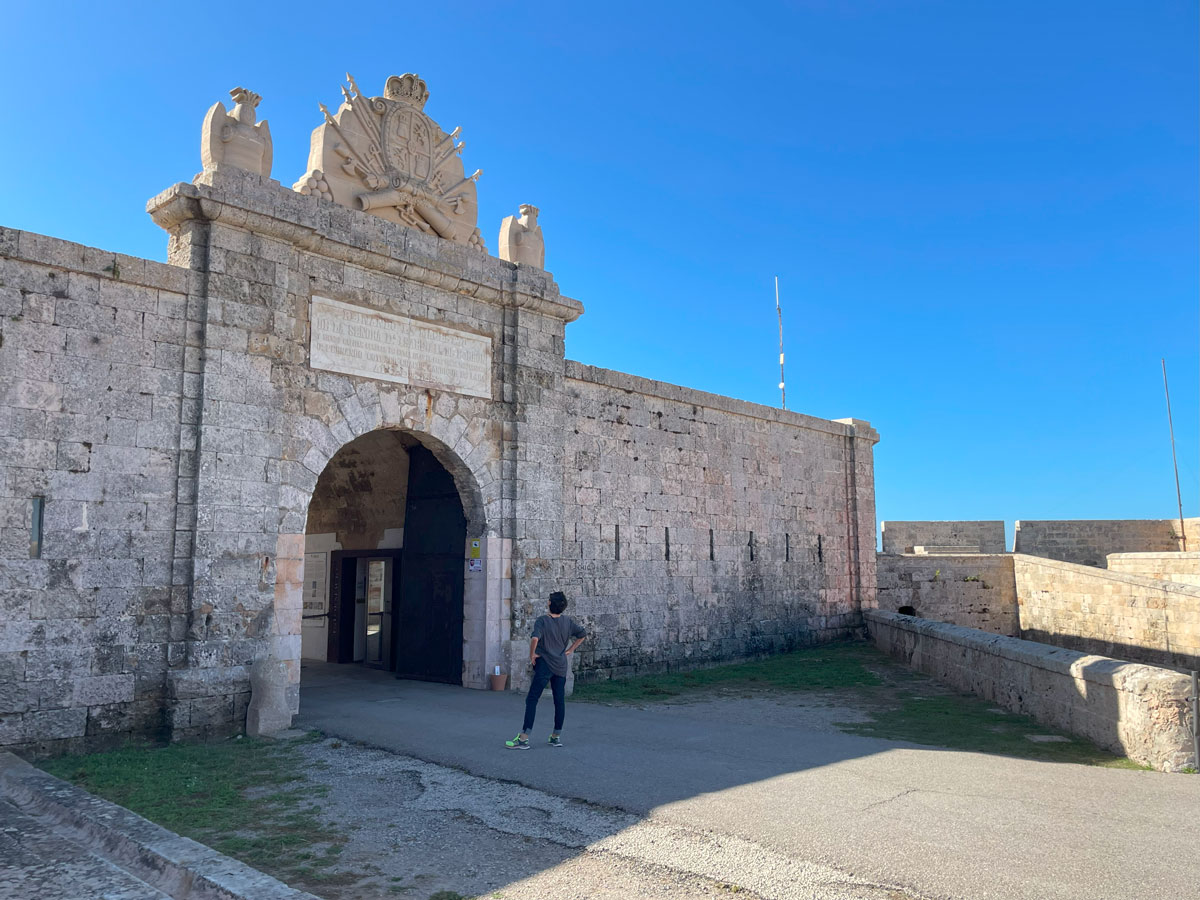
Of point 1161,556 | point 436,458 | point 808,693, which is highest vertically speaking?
point 436,458

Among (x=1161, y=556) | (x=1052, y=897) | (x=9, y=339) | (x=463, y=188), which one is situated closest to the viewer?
(x=1052, y=897)

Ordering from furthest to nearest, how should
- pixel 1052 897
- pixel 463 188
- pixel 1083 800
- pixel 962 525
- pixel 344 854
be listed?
pixel 962 525, pixel 463 188, pixel 1083 800, pixel 344 854, pixel 1052 897

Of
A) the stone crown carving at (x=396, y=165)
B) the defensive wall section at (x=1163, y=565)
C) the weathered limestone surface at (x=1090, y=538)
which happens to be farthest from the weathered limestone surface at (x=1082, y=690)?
the weathered limestone surface at (x=1090, y=538)

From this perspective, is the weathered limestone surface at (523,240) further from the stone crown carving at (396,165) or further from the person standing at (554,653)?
the person standing at (554,653)

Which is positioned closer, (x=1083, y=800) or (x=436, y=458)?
(x=1083, y=800)

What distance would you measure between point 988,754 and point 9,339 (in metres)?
8.41

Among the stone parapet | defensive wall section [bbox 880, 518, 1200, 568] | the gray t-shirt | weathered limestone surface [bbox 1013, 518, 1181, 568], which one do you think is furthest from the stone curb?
weathered limestone surface [bbox 1013, 518, 1181, 568]

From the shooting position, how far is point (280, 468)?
8.14 meters

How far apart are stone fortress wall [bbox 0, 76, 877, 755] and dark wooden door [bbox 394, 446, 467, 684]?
0.50 metres

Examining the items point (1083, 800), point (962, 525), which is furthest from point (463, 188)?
point (962, 525)

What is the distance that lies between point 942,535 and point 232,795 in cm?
2163

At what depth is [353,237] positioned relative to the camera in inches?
352

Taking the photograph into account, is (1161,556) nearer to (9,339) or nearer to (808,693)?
(808,693)

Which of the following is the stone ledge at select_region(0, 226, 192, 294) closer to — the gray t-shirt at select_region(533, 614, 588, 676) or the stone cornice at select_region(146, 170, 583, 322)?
the stone cornice at select_region(146, 170, 583, 322)
